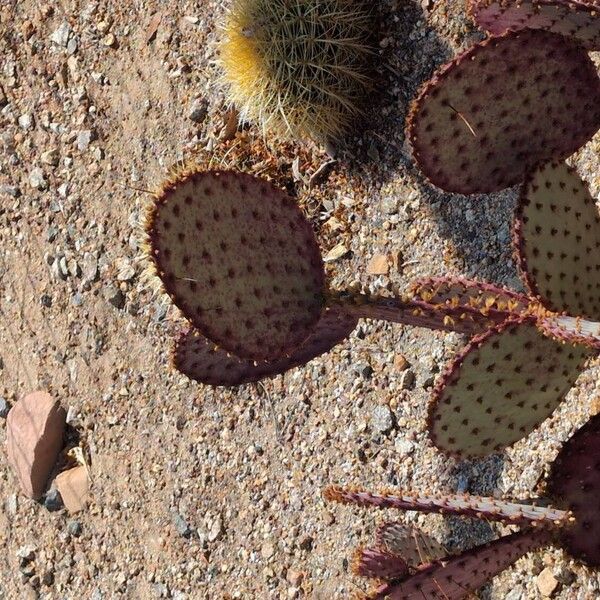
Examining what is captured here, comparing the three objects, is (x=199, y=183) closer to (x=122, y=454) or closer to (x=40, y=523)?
(x=122, y=454)

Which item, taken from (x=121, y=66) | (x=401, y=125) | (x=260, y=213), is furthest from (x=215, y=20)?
(x=260, y=213)

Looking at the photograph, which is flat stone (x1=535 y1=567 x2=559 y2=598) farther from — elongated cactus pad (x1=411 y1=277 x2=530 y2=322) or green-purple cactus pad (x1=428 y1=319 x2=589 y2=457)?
elongated cactus pad (x1=411 y1=277 x2=530 y2=322)

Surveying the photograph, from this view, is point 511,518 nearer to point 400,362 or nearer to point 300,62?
point 400,362

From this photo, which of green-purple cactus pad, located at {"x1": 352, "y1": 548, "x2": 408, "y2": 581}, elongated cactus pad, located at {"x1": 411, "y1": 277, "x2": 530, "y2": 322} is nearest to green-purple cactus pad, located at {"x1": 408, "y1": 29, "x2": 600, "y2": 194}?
elongated cactus pad, located at {"x1": 411, "y1": 277, "x2": 530, "y2": 322}

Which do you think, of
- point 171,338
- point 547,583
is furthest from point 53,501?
point 547,583

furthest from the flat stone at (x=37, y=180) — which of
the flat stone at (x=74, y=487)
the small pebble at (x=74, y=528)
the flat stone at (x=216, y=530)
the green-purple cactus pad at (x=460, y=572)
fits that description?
the green-purple cactus pad at (x=460, y=572)

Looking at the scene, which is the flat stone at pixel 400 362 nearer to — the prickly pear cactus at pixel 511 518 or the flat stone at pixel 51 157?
the prickly pear cactus at pixel 511 518

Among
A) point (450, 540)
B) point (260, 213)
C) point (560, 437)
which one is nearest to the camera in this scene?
point (260, 213)
